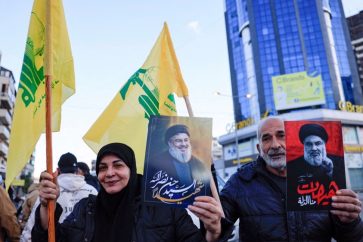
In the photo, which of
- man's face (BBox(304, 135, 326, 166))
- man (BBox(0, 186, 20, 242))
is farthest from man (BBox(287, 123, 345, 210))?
man (BBox(0, 186, 20, 242))

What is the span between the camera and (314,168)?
2.03 m

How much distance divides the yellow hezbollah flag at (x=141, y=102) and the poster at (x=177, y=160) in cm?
156

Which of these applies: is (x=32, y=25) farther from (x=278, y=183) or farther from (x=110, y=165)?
(x=278, y=183)

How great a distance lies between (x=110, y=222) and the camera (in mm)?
2299

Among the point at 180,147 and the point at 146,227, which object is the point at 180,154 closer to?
the point at 180,147

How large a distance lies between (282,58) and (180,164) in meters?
64.5

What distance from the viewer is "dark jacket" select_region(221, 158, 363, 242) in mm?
2209

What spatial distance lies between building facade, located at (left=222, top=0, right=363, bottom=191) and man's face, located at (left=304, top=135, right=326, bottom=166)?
46999 mm

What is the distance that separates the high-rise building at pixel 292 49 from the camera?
57594 millimetres

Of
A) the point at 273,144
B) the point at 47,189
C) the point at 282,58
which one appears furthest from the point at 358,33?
the point at 47,189

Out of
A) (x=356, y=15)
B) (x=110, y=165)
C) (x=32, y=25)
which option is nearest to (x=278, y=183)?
(x=110, y=165)

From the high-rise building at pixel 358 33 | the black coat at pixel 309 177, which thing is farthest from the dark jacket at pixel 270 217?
the high-rise building at pixel 358 33

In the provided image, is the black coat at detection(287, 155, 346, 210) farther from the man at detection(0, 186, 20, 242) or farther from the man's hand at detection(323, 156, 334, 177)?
the man at detection(0, 186, 20, 242)

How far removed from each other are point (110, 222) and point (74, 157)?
2.13 meters
